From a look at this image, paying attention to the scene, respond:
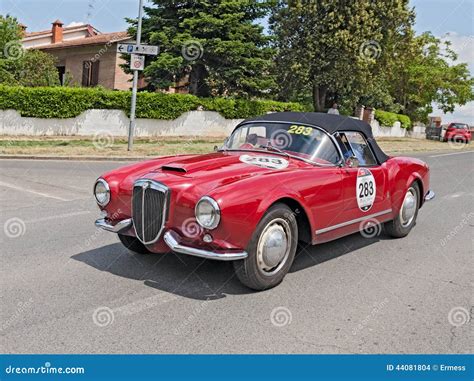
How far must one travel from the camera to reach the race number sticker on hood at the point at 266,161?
5123mm

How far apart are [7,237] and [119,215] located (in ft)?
6.55

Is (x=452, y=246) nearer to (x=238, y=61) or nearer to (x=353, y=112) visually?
(x=238, y=61)

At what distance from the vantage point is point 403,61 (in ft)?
105

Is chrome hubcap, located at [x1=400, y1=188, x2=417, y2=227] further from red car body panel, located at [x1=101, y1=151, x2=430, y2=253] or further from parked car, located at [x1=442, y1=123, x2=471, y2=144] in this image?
parked car, located at [x1=442, y1=123, x2=471, y2=144]

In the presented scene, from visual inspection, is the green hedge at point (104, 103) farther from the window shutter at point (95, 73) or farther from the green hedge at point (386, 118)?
the green hedge at point (386, 118)

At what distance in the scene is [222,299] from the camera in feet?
14.2

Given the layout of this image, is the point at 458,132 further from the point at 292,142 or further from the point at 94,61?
the point at 292,142

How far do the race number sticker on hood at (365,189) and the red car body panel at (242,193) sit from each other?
0.24 feet

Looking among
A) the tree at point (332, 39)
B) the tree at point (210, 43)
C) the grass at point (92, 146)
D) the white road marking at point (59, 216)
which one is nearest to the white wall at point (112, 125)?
the grass at point (92, 146)

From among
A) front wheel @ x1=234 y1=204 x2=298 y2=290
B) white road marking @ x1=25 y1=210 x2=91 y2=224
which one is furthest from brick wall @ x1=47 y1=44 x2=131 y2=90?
front wheel @ x1=234 y1=204 x2=298 y2=290

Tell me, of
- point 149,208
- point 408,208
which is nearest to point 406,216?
point 408,208

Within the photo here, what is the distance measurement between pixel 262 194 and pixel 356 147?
209 centimetres

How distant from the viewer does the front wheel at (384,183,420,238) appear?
661 cm
